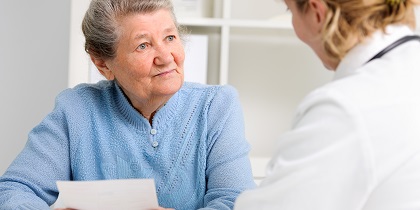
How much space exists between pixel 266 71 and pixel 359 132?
7.03 feet

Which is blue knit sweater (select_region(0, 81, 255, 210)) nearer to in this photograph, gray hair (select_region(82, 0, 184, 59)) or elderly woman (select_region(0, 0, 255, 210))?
elderly woman (select_region(0, 0, 255, 210))

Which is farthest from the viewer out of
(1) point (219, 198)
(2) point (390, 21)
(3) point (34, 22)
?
(3) point (34, 22)

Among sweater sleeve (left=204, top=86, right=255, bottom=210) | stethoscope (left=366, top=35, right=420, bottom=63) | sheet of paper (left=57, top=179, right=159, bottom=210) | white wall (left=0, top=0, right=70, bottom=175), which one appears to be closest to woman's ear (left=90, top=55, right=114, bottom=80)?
sweater sleeve (left=204, top=86, right=255, bottom=210)

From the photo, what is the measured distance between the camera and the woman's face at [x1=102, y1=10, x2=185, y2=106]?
2.13 metres

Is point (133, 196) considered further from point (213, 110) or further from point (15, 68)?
point (15, 68)

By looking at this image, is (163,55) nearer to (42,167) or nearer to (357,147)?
(42,167)

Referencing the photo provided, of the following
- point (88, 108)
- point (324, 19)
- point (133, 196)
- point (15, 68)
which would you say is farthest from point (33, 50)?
point (324, 19)

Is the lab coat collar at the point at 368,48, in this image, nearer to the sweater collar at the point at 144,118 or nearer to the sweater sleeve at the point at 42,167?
the sweater collar at the point at 144,118

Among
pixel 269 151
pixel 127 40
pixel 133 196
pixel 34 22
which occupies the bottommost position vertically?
pixel 269 151

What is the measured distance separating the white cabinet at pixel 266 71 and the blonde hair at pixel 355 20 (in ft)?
6.23

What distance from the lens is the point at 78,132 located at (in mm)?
2184

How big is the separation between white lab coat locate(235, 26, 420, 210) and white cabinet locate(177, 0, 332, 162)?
1.99m

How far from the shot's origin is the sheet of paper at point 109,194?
1.74 meters

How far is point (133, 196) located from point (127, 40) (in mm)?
571
